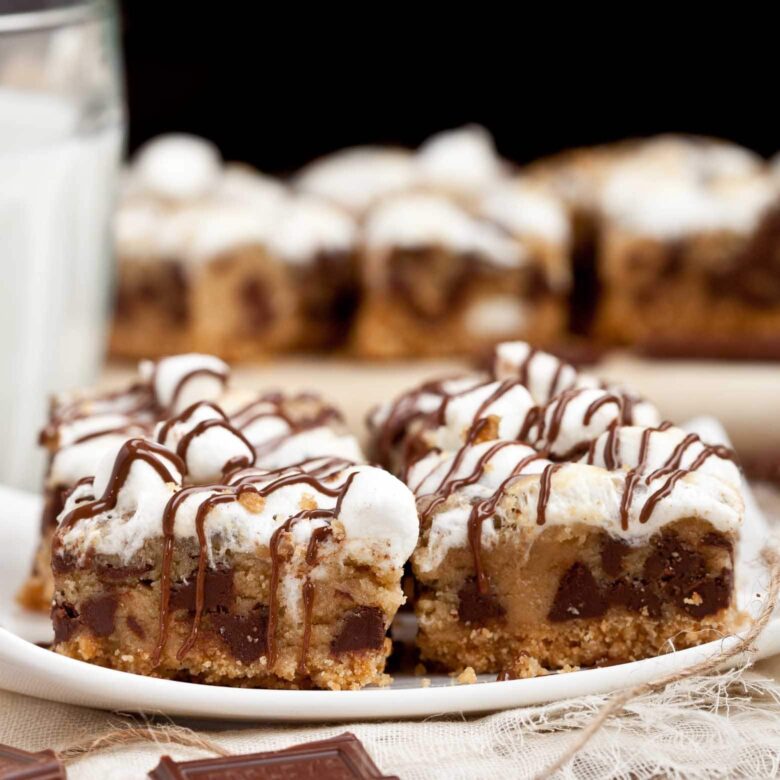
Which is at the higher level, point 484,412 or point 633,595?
point 484,412

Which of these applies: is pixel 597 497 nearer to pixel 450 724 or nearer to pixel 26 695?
pixel 450 724

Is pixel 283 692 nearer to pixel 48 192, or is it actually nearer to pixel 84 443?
pixel 84 443

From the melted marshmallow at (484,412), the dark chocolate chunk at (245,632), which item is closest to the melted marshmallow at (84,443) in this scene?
the dark chocolate chunk at (245,632)

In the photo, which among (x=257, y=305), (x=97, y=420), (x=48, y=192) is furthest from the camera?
(x=257, y=305)

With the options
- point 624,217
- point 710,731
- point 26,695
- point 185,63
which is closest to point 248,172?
point 185,63

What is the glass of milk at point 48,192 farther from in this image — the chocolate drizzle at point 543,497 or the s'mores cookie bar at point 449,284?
the chocolate drizzle at point 543,497

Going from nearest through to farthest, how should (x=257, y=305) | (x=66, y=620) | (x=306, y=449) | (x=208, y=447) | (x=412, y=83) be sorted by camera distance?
(x=66, y=620)
(x=208, y=447)
(x=306, y=449)
(x=257, y=305)
(x=412, y=83)

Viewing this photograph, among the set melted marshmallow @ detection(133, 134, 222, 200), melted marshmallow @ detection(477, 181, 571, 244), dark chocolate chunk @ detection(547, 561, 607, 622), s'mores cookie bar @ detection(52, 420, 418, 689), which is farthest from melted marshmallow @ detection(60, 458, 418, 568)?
melted marshmallow @ detection(133, 134, 222, 200)

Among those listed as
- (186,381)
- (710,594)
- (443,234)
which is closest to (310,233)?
(443,234)
